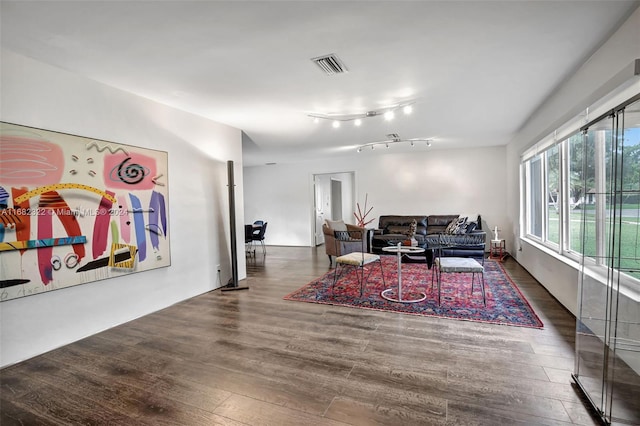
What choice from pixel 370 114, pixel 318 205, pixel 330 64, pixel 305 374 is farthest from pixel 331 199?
pixel 305 374

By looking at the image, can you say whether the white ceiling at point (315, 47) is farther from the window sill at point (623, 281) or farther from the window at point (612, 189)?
the window sill at point (623, 281)

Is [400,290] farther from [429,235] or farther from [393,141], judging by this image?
[393,141]

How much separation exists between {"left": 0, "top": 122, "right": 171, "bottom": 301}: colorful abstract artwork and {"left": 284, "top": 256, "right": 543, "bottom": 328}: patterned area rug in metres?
1.99

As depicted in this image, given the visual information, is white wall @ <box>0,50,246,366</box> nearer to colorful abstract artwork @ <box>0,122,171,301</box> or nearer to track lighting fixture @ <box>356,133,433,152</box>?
colorful abstract artwork @ <box>0,122,171,301</box>

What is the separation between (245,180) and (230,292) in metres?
5.68

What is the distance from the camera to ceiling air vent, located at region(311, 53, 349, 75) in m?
2.65

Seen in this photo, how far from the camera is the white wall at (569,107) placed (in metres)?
2.18

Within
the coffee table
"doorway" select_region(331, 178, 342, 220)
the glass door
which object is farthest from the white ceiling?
"doorway" select_region(331, 178, 342, 220)

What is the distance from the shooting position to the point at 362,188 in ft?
27.5

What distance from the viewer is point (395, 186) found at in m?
8.05

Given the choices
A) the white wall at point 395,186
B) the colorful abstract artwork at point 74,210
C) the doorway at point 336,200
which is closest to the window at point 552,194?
the white wall at point 395,186

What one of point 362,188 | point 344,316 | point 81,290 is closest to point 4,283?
point 81,290

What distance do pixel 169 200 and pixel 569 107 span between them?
461cm

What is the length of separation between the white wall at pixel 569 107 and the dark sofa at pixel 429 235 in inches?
33.3
